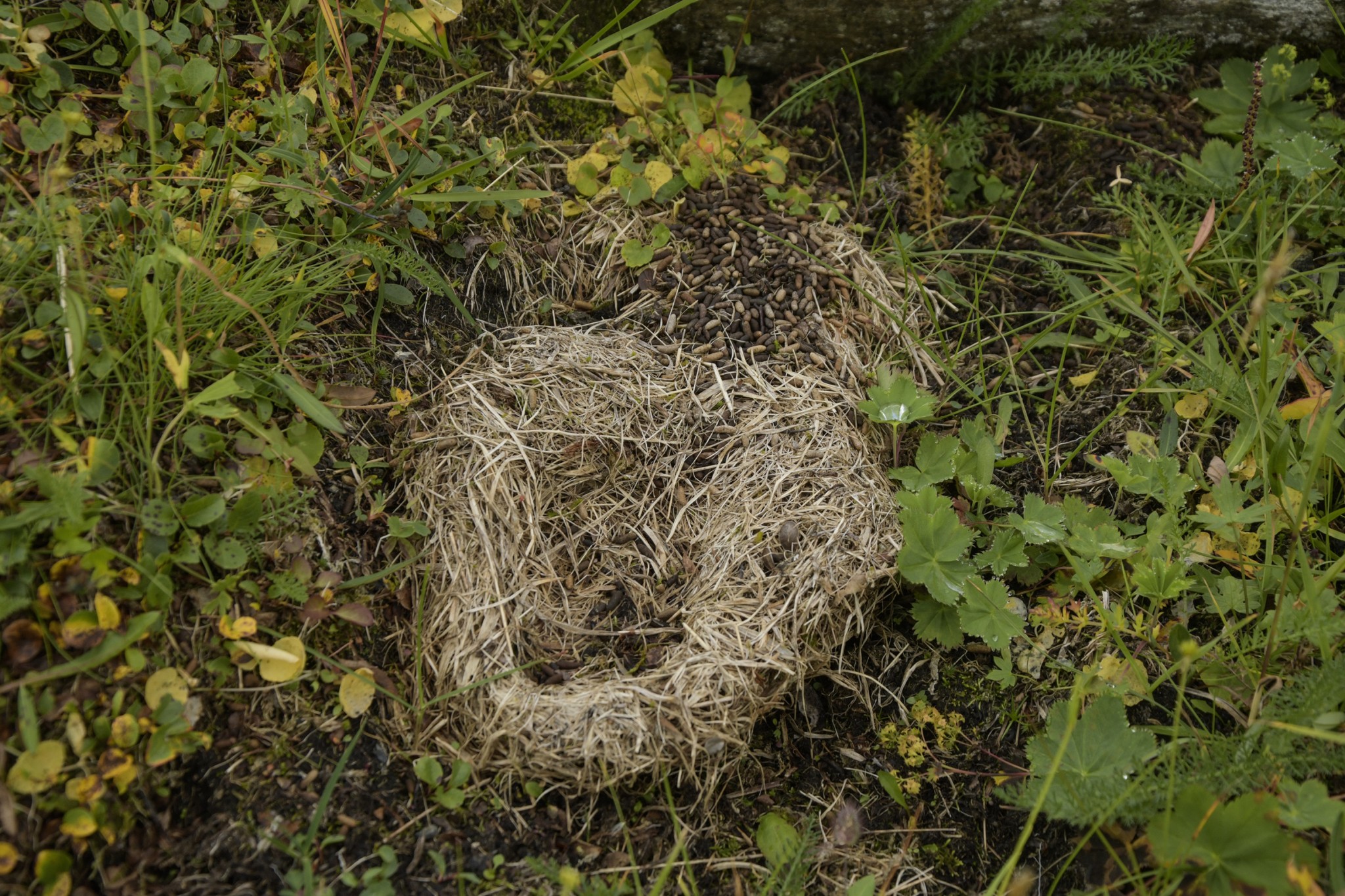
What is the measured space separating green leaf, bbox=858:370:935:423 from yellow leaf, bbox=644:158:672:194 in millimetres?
809

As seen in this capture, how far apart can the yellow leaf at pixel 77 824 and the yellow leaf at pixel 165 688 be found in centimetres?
19

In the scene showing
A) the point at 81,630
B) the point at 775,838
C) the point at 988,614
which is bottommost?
the point at 775,838

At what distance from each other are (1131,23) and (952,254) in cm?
93

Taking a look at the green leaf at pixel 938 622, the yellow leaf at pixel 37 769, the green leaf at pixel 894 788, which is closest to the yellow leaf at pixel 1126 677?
the green leaf at pixel 938 622

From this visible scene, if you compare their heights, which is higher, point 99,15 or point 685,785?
point 99,15

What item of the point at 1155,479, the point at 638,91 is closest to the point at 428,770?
the point at 1155,479

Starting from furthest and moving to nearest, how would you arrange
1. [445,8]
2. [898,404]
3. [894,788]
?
[445,8], [898,404], [894,788]

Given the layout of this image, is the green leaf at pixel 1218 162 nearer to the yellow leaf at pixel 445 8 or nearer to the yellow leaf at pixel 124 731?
the yellow leaf at pixel 445 8

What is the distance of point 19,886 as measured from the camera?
1436 millimetres

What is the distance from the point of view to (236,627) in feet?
5.50

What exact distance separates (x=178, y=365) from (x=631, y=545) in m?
1.02

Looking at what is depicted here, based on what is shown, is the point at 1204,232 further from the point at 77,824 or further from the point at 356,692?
the point at 77,824

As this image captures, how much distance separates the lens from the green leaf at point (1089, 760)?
1.69 meters

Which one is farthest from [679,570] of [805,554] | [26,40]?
[26,40]
